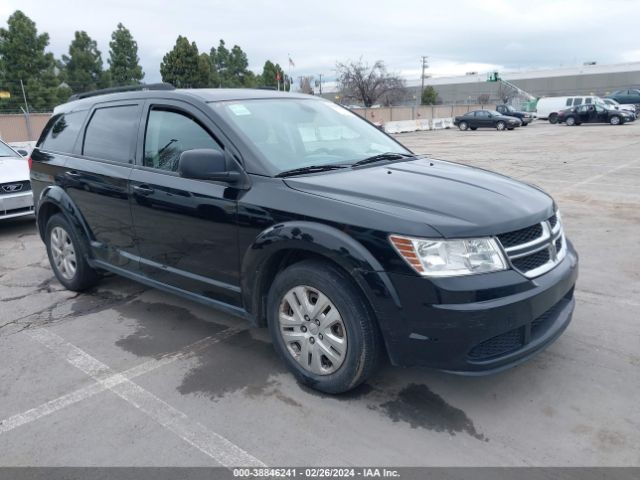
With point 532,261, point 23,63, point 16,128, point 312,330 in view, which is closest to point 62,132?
point 312,330

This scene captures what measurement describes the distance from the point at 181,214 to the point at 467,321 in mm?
2122

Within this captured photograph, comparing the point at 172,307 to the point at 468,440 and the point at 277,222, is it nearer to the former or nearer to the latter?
the point at 277,222

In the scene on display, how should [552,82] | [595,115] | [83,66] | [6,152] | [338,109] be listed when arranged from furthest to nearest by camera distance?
[552,82] → [83,66] → [595,115] → [6,152] → [338,109]

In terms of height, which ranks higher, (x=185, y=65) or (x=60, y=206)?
(x=185, y=65)

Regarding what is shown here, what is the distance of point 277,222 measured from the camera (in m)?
3.23

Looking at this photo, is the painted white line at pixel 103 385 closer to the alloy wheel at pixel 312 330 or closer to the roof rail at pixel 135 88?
the alloy wheel at pixel 312 330

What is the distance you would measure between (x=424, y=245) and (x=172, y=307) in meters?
2.83

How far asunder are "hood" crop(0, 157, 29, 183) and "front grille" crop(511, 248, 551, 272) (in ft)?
24.2

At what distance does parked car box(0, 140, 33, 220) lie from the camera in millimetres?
7664

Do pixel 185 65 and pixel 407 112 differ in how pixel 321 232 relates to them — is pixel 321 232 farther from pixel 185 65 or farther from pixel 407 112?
pixel 185 65

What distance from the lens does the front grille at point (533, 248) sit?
2.92 meters

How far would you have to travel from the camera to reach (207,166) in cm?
331

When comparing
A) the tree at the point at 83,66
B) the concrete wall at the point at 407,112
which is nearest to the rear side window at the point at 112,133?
the concrete wall at the point at 407,112

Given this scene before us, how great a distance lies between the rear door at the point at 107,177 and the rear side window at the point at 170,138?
205 mm
